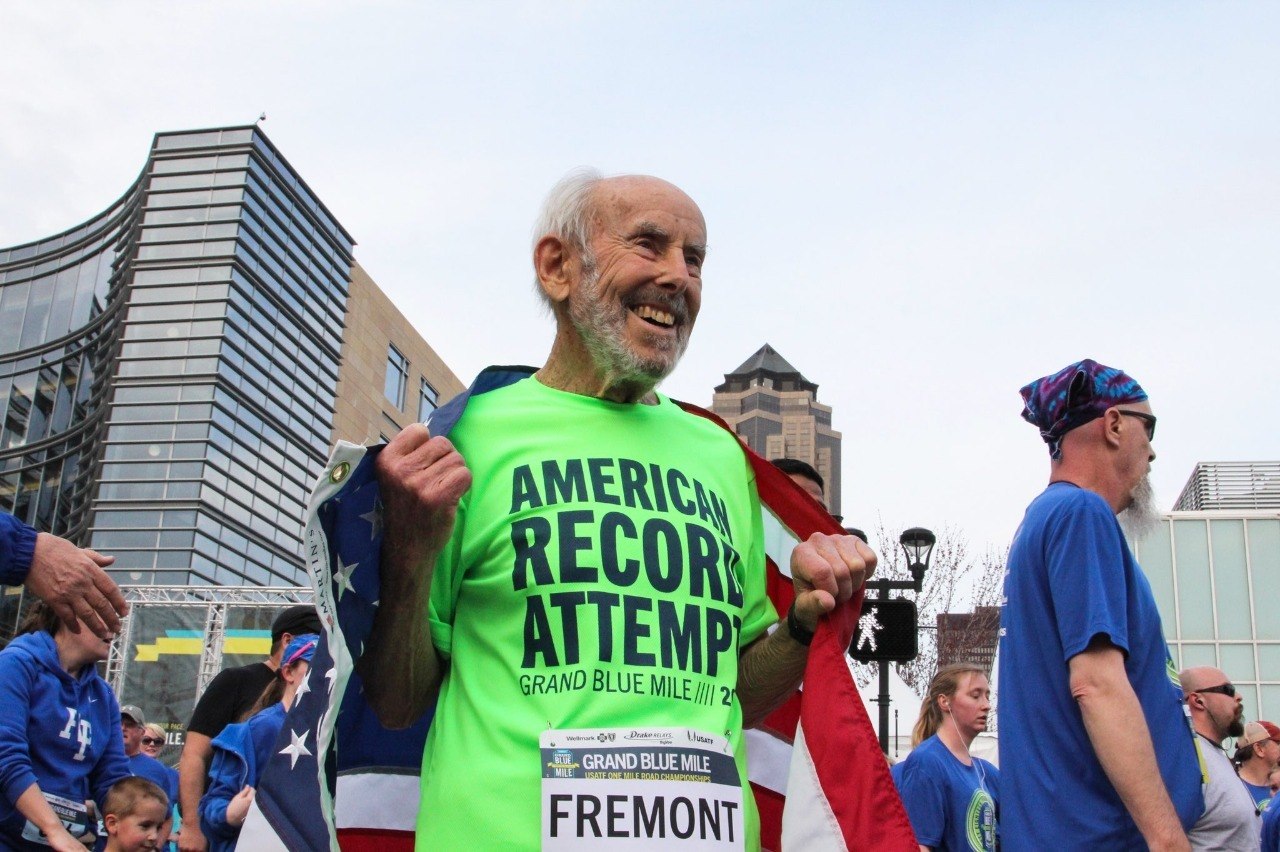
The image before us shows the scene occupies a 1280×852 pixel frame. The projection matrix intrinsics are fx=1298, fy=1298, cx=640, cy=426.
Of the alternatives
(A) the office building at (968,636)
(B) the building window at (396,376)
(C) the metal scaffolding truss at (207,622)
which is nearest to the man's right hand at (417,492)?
(C) the metal scaffolding truss at (207,622)

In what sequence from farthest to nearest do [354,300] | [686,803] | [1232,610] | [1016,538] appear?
[1232,610], [354,300], [1016,538], [686,803]

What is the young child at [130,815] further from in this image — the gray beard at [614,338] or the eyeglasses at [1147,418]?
the eyeglasses at [1147,418]

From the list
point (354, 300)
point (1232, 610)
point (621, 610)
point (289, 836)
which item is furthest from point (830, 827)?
point (1232, 610)

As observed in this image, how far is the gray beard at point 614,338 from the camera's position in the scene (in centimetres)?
245

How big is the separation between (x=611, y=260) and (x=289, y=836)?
1181 mm

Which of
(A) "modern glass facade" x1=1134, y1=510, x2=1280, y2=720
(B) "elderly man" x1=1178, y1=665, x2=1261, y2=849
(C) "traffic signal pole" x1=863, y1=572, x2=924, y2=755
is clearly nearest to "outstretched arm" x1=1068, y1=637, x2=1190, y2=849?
(B) "elderly man" x1=1178, y1=665, x2=1261, y2=849

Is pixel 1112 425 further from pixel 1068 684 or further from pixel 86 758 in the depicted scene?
pixel 86 758

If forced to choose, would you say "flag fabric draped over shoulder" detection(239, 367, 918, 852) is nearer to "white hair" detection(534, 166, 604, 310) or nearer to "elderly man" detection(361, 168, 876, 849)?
"elderly man" detection(361, 168, 876, 849)

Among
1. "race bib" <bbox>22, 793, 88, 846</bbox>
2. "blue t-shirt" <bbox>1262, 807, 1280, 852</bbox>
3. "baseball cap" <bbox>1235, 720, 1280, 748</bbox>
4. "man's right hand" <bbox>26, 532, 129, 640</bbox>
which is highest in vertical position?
"baseball cap" <bbox>1235, 720, 1280, 748</bbox>

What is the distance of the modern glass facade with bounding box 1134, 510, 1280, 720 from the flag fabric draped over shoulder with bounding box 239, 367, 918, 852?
37.0m

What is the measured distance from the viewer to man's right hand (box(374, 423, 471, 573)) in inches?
80.7

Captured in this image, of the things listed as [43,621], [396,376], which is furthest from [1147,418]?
[396,376]

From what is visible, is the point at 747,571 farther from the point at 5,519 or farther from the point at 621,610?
the point at 5,519

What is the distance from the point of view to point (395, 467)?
6.80 ft
